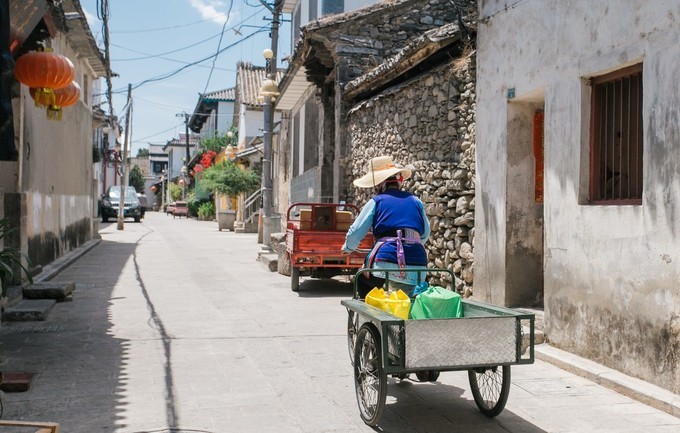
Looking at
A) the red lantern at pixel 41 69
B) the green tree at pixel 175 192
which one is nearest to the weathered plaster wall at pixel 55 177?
the red lantern at pixel 41 69

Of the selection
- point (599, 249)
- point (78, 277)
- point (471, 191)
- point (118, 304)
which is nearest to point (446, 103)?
point (471, 191)

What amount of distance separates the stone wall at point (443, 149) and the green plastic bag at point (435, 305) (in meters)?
4.04

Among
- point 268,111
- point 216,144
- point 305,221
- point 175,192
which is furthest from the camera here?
point 175,192

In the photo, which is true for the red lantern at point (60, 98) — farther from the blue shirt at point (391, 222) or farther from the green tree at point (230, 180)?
the green tree at point (230, 180)

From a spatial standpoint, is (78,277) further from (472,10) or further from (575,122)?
(575,122)

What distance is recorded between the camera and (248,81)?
4259cm

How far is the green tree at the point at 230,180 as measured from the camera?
3183 centimetres

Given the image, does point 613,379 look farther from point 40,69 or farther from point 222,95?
point 222,95

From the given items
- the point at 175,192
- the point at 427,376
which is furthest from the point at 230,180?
the point at 175,192

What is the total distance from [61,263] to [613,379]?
11309 millimetres

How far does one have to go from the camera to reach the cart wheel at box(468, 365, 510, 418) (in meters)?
4.45

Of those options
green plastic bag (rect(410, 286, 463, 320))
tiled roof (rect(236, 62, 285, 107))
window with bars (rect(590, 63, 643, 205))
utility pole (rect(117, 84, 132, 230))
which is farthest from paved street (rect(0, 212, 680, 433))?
tiled roof (rect(236, 62, 285, 107))

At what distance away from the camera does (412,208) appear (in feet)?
18.3

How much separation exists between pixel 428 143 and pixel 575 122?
13.1ft
